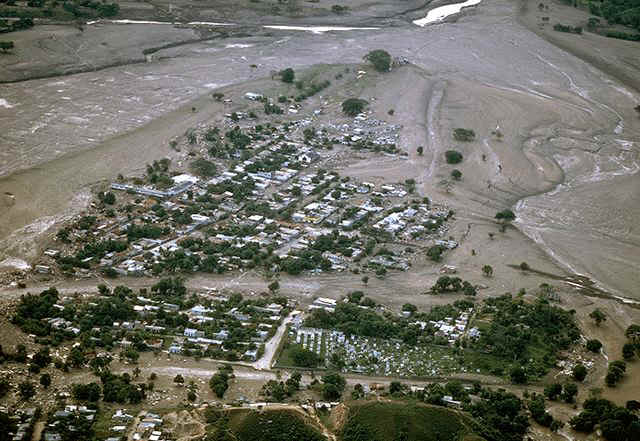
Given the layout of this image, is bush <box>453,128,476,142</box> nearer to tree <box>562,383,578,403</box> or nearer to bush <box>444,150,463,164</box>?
bush <box>444,150,463,164</box>

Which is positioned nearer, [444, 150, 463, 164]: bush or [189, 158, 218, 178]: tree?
[189, 158, 218, 178]: tree

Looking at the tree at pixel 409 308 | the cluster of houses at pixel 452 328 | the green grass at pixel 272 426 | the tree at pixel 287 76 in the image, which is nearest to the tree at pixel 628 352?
the cluster of houses at pixel 452 328

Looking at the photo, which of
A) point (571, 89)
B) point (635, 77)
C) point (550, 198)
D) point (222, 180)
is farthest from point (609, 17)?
point (222, 180)

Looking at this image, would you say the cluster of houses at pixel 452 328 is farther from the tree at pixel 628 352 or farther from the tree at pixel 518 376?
the tree at pixel 628 352

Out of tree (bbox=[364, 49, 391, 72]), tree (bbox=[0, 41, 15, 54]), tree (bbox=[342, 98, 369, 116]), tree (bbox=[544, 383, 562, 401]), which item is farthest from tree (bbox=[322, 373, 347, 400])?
tree (bbox=[0, 41, 15, 54])

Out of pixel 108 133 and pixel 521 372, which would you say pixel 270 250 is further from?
pixel 108 133

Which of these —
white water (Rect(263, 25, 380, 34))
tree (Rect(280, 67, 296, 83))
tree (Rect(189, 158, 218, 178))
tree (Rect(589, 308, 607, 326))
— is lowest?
tree (Rect(589, 308, 607, 326))
